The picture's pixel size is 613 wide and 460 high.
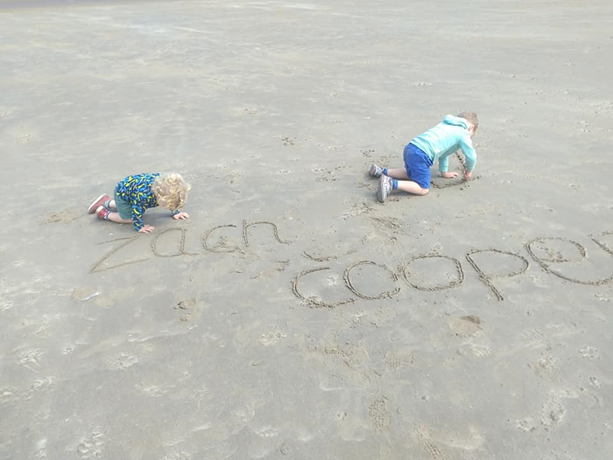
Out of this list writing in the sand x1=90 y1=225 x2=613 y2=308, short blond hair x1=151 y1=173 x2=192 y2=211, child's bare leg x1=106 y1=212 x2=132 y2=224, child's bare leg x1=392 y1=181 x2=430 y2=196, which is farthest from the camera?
child's bare leg x1=392 y1=181 x2=430 y2=196

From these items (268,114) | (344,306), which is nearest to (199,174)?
(268,114)

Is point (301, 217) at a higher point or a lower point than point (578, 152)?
lower

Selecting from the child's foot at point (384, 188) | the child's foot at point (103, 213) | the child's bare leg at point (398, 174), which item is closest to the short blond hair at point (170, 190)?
the child's foot at point (103, 213)

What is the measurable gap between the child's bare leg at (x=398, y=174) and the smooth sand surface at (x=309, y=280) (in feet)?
0.83

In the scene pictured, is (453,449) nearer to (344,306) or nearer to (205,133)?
(344,306)

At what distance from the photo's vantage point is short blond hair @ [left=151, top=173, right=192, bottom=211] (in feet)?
13.1

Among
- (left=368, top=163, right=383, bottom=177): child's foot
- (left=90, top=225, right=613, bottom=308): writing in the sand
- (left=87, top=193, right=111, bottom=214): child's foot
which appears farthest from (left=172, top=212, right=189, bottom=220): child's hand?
(left=368, top=163, right=383, bottom=177): child's foot

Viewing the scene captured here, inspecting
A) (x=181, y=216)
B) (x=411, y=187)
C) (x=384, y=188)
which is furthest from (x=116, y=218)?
(x=411, y=187)

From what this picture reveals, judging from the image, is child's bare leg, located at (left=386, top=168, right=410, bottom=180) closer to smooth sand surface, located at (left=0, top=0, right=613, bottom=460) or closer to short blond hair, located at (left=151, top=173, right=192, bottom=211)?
smooth sand surface, located at (left=0, top=0, right=613, bottom=460)

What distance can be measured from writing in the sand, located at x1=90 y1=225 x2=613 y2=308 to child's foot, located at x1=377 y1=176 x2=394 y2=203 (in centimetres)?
90

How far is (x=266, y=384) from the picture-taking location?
268 centimetres

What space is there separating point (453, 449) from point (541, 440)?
1.36ft

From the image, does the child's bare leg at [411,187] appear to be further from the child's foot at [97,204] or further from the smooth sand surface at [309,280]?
the child's foot at [97,204]

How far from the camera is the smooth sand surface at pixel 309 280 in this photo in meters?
2.45
